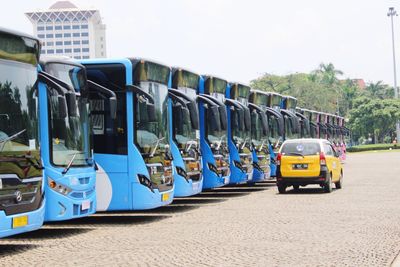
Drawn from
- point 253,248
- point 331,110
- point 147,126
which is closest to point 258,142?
point 147,126

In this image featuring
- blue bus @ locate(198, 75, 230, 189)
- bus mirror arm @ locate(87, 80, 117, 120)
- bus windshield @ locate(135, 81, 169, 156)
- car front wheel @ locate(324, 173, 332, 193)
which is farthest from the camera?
car front wheel @ locate(324, 173, 332, 193)

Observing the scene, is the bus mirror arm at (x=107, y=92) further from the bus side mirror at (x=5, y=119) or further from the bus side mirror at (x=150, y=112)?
the bus side mirror at (x=5, y=119)

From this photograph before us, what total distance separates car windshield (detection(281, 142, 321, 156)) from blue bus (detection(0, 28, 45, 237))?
12.3m

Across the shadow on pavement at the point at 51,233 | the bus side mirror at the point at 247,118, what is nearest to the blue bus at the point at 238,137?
the bus side mirror at the point at 247,118

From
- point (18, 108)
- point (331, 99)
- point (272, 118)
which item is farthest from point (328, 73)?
point (18, 108)

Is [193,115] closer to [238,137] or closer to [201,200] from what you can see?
[201,200]

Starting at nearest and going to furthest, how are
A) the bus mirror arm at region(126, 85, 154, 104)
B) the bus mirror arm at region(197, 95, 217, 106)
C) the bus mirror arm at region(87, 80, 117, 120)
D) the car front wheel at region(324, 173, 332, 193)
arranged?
the bus mirror arm at region(87, 80, 117, 120)
the bus mirror arm at region(126, 85, 154, 104)
the bus mirror arm at region(197, 95, 217, 106)
the car front wheel at region(324, 173, 332, 193)

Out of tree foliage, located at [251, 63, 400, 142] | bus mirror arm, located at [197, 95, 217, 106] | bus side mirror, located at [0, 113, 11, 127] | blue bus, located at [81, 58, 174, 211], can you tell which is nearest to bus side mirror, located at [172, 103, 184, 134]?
bus mirror arm, located at [197, 95, 217, 106]

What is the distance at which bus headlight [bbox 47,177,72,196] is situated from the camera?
1199 cm

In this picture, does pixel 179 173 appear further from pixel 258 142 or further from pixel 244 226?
pixel 258 142

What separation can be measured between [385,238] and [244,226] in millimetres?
2825

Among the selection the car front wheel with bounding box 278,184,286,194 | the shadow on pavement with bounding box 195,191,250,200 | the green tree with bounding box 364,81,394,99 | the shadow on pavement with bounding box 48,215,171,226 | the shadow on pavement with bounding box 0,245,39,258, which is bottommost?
the shadow on pavement with bounding box 0,245,39,258

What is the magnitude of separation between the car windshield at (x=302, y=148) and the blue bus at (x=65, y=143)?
33.1 feet

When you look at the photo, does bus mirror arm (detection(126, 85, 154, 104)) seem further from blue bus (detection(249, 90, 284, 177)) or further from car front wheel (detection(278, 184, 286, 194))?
blue bus (detection(249, 90, 284, 177))
